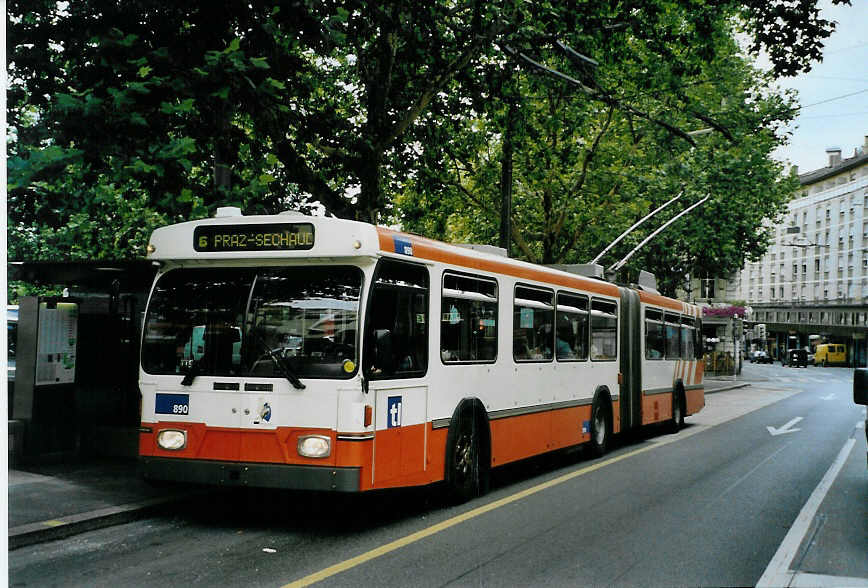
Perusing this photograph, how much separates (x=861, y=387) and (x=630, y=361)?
24.1 ft

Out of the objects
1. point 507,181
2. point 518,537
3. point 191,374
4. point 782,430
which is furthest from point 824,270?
point 191,374

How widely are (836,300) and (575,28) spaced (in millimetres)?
90890

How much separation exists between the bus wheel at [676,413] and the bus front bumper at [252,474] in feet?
41.8

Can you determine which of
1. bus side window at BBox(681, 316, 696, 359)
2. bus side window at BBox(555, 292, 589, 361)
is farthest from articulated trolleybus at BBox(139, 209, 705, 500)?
bus side window at BBox(681, 316, 696, 359)

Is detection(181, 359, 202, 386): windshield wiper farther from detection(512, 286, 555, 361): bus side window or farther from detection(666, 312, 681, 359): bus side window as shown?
detection(666, 312, 681, 359): bus side window

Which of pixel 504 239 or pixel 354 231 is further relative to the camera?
pixel 504 239

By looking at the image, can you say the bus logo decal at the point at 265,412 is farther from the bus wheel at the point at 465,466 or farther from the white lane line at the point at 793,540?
the white lane line at the point at 793,540

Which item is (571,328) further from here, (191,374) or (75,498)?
(75,498)

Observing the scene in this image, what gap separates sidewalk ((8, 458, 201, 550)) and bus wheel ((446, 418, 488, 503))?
8.75 feet

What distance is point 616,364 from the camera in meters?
15.4

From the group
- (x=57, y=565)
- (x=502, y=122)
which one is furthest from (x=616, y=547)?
(x=502, y=122)

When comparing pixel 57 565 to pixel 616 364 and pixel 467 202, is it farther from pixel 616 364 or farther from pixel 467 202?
pixel 467 202

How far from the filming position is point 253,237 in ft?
27.0

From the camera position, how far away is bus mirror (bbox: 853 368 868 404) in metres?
8.74
